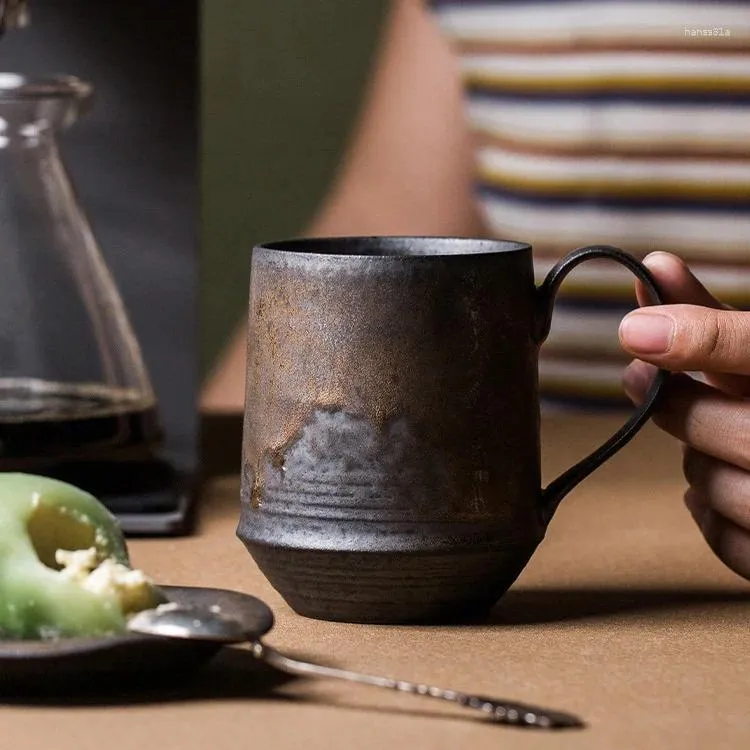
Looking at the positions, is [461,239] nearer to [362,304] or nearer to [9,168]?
[362,304]

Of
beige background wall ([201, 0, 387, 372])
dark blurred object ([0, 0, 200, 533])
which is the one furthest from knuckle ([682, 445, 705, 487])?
beige background wall ([201, 0, 387, 372])

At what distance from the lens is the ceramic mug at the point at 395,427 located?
529 mm

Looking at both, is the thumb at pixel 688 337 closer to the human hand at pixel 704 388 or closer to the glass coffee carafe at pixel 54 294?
the human hand at pixel 704 388

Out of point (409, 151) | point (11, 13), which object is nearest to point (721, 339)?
point (11, 13)

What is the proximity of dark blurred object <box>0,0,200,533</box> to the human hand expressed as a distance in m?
0.35

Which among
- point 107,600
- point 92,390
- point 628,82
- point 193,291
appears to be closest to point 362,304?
point 107,600

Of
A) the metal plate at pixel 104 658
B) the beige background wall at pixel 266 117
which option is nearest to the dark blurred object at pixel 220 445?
the metal plate at pixel 104 658

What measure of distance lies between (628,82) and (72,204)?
0.88 m

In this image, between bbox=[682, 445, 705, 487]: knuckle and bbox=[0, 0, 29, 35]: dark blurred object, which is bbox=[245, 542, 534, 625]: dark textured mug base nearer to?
bbox=[682, 445, 705, 487]: knuckle

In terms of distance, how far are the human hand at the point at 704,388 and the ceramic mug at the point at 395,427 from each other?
45mm

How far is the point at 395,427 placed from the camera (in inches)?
20.9

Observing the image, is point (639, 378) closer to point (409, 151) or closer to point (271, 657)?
point (271, 657)

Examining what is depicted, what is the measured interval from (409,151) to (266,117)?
0.37 meters

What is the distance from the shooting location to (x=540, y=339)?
56 centimetres
